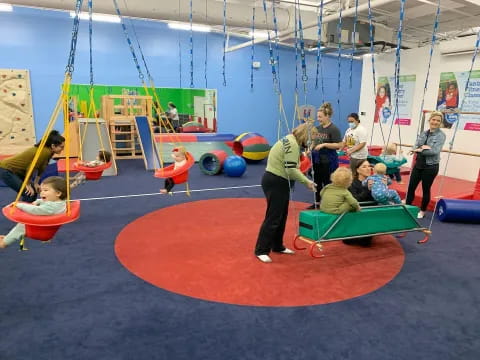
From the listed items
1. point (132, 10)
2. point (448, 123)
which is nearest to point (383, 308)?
point (448, 123)

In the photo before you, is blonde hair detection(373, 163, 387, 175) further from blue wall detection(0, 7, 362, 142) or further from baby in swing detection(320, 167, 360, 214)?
blue wall detection(0, 7, 362, 142)

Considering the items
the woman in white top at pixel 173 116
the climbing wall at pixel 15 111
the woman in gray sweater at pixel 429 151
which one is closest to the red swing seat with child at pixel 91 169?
the woman in gray sweater at pixel 429 151

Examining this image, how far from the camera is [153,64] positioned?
11.9 metres

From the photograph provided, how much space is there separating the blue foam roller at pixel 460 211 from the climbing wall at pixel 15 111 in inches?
420

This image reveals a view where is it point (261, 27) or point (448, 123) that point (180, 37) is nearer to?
point (261, 27)

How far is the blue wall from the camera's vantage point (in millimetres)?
10430

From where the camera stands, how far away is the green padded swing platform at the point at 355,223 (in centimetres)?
356

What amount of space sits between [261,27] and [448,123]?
482cm

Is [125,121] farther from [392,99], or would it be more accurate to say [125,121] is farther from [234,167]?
[392,99]

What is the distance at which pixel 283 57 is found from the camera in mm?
14133

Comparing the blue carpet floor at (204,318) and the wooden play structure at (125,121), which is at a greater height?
the wooden play structure at (125,121)

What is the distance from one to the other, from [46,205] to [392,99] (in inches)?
345

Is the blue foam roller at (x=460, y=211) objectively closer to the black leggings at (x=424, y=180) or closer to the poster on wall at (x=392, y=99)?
the black leggings at (x=424, y=180)

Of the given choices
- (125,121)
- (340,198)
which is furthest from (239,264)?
(125,121)
